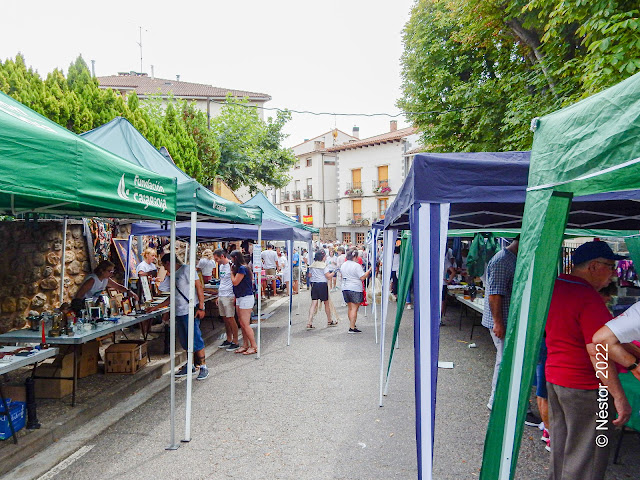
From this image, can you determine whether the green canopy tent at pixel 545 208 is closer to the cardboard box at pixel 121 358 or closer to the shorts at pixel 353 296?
the cardboard box at pixel 121 358

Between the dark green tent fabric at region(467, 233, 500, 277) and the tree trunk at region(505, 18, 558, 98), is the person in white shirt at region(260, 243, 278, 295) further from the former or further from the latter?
the tree trunk at region(505, 18, 558, 98)

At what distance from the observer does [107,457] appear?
4.31 m

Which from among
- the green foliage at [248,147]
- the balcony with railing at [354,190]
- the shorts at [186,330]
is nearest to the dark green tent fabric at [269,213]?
the shorts at [186,330]

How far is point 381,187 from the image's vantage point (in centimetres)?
4566

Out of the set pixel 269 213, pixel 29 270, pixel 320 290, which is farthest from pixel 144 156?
pixel 269 213

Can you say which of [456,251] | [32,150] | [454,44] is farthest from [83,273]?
[454,44]

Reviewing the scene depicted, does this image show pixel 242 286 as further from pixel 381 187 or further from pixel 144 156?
pixel 381 187

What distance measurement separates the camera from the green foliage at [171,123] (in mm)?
9320

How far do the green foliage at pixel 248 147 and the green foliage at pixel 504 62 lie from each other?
28.9ft

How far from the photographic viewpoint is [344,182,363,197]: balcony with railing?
4762 centimetres

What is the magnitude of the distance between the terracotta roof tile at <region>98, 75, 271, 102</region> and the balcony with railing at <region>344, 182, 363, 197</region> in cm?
1378

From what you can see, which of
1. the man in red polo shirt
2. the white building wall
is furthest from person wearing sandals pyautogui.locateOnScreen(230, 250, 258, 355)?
the white building wall

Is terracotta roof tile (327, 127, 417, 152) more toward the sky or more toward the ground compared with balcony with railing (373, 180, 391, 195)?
more toward the sky

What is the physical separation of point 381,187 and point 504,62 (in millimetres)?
32780
